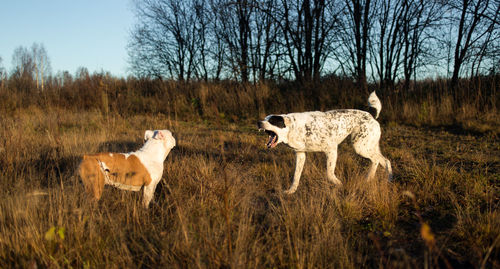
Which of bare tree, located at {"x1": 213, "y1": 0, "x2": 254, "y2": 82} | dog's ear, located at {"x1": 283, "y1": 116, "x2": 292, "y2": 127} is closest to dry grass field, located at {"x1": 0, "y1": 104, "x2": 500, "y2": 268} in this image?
dog's ear, located at {"x1": 283, "y1": 116, "x2": 292, "y2": 127}

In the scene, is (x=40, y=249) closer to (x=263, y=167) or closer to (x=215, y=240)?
(x=215, y=240)

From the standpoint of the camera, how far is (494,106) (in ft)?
27.2

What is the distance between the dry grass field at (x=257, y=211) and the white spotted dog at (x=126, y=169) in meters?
0.20

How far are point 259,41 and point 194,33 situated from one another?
5.69 meters

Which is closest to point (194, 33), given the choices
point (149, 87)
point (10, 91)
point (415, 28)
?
point (149, 87)

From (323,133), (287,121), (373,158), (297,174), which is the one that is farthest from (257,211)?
(373,158)

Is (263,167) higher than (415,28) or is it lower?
lower

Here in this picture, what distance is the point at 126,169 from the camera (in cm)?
354

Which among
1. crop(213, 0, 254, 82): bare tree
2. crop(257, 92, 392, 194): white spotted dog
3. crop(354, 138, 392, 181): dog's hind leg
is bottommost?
crop(354, 138, 392, 181): dog's hind leg

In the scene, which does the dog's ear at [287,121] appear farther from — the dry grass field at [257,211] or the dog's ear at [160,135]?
the dog's ear at [160,135]

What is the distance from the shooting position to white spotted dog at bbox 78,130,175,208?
132 inches

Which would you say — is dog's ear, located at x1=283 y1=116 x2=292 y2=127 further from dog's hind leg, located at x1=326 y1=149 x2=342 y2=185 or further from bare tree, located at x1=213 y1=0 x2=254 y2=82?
bare tree, located at x1=213 y1=0 x2=254 y2=82

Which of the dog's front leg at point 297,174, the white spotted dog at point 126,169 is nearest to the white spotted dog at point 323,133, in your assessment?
the dog's front leg at point 297,174

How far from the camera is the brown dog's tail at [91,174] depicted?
10.9ft
